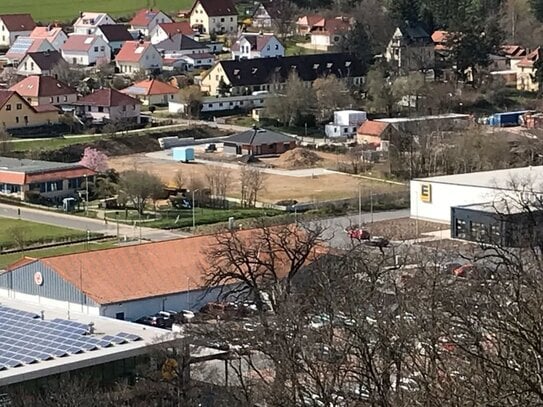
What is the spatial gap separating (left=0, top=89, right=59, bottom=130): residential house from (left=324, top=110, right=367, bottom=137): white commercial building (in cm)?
452

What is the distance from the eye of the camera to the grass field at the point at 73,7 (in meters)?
35.3

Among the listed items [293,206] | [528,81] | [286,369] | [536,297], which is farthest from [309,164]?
[536,297]

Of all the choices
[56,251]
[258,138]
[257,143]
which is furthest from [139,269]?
[258,138]

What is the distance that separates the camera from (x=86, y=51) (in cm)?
3038

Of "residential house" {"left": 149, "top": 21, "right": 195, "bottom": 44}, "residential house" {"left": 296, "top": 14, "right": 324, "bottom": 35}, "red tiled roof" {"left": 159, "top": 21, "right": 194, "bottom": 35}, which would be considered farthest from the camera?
"residential house" {"left": 296, "top": 14, "right": 324, "bottom": 35}

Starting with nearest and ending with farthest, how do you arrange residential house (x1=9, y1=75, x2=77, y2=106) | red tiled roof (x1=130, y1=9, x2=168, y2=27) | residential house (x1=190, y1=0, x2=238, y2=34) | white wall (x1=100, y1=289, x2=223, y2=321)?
white wall (x1=100, y1=289, x2=223, y2=321)
residential house (x1=9, y1=75, x2=77, y2=106)
red tiled roof (x1=130, y1=9, x2=168, y2=27)
residential house (x1=190, y1=0, x2=238, y2=34)

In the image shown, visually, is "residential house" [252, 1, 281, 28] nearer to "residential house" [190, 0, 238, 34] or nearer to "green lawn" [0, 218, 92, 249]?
"residential house" [190, 0, 238, 34]

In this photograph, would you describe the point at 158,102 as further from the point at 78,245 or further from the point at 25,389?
the point at 25,389

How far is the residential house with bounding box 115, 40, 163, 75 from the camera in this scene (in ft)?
95.1

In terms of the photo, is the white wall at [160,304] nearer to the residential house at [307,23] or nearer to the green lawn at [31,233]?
the green lawn at [31,233]

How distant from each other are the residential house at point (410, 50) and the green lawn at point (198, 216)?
10.7 m

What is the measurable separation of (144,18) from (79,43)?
3.32 m

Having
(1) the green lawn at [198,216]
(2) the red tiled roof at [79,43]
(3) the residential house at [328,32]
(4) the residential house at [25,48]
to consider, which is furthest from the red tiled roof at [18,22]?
(1) the green lawn at [198,216]

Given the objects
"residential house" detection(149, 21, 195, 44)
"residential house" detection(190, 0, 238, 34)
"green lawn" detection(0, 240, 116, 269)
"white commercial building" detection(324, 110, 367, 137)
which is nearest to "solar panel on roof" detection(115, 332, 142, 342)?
"green lawn" detection(0, 240, 116, 269)
